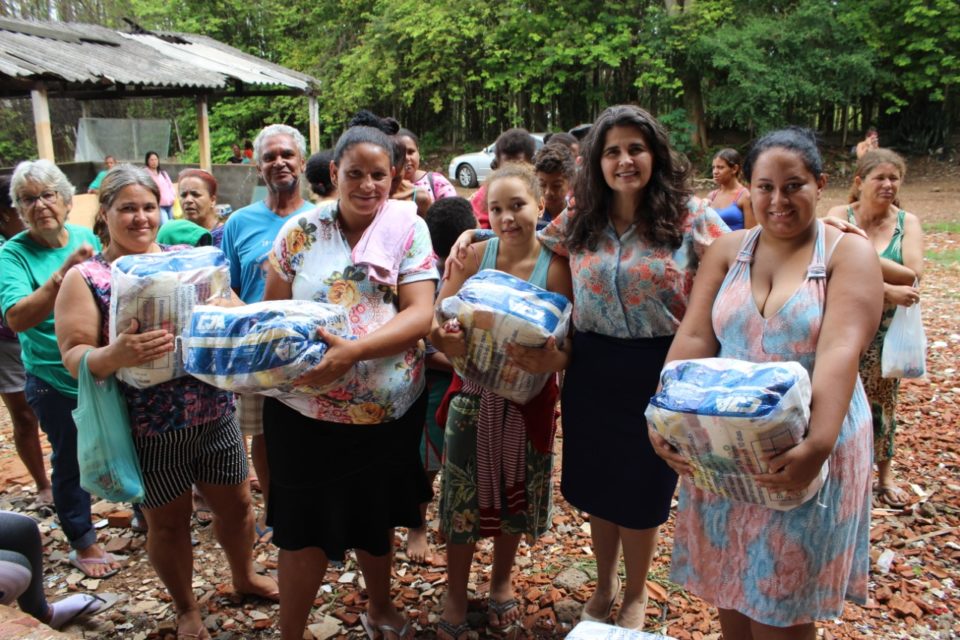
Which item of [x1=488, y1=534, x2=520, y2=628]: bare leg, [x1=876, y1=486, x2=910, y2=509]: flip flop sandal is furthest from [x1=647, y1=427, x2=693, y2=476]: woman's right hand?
[x1=876, y1=486, x2=910, y2=509]: flip flop sandal

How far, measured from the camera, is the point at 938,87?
64.9 ft

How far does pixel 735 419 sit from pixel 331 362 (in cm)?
132

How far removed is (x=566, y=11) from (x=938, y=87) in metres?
11.1

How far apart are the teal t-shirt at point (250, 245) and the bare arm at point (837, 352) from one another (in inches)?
104

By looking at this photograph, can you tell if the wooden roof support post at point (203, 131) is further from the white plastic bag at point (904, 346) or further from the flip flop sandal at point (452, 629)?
the white plastic bag at point (904, 346)

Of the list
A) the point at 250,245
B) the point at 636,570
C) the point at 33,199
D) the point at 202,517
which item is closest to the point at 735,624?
the point at 636,570

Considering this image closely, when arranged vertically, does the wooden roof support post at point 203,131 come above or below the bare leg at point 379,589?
above

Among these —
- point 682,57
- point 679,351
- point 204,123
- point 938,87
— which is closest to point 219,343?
point 679,351

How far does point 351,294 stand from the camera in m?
2.66

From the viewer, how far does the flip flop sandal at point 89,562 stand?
3727mm

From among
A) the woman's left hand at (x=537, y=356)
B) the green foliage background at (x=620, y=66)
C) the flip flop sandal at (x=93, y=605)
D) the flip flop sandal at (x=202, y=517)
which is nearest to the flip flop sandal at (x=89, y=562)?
the flip flop sandal at (x=93, y=605)

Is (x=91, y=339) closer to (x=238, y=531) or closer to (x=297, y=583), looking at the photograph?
(x=238, y=531)

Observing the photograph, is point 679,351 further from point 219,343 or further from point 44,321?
point 44,321

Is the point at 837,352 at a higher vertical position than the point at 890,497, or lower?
higher
